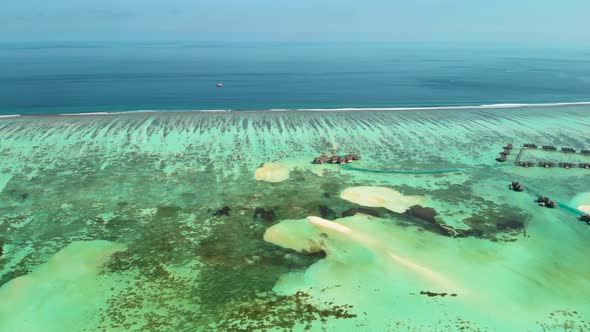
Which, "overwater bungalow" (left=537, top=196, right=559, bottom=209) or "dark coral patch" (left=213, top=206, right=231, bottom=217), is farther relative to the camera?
"overwater bungalow" (left=537, top=196, right=559, bottom=209)

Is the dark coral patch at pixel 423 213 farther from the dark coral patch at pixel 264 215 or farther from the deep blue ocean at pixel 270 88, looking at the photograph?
the deep blue ocean at pixel 270 88

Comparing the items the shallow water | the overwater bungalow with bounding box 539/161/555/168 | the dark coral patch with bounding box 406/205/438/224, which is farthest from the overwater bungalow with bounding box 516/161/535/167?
the dark coral patch with bounding box 406/205/438/224

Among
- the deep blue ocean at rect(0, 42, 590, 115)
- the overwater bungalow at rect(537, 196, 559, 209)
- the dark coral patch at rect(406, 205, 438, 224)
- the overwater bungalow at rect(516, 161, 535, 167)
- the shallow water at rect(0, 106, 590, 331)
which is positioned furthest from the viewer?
the deep blue ocean at rect(0, 42, 590, 115)

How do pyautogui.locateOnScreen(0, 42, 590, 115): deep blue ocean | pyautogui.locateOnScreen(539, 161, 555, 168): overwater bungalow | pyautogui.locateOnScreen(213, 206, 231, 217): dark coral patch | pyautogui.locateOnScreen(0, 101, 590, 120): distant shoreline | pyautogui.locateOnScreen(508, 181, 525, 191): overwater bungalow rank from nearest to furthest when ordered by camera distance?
pyautogui.locateOnScreen(213, 206, 231, 217): dark coral patch, pyautogui.locateOnScreen(508, 181, 525, 191): overwater bungalow, pyautogui.locateOnScreen(539, 161, 555, 168): overwater bungalow, pyautogui.locateOnScreen(0, 101, 590, 120): distant shoreline, pyautogui.locateOnScreen(0, 42, 590, 115): deep blue ocean

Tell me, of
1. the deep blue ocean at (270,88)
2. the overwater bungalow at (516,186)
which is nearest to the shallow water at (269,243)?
the overwater bungalow at (516,186)

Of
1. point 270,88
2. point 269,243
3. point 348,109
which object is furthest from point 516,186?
point 270,88

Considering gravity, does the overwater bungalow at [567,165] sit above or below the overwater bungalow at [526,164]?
above

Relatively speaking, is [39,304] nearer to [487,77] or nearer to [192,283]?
[192,283]

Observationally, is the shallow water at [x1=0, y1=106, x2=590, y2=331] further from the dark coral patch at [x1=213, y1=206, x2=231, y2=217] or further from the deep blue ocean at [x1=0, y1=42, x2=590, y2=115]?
the deep blue ocean at [x1=0, y1=42, x2=590, y2=115]

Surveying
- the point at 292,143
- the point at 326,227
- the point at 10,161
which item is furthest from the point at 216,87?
the point at 326,227
